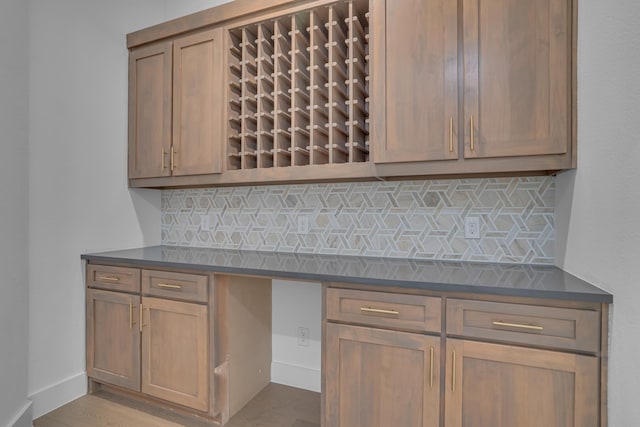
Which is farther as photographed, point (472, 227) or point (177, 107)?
point (177, 107)

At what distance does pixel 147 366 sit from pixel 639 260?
7.57 feet

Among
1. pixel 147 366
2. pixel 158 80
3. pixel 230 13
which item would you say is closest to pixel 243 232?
pixel 147 366

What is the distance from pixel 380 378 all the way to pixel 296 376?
1.06 m

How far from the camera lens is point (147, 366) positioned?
197 centimetres

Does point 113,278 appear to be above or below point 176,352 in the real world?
above

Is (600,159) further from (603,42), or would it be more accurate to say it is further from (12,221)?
(12,221)

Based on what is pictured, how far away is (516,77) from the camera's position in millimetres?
1451

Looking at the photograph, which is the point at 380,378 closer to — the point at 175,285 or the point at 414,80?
the point at 175,285

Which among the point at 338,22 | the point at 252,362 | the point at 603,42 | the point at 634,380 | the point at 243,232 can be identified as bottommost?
the point at 252,362

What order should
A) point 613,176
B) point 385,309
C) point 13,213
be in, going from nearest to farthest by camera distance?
1. point 613,176
2. point 385,309
3. point 13,213

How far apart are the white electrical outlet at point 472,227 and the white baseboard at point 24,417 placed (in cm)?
258

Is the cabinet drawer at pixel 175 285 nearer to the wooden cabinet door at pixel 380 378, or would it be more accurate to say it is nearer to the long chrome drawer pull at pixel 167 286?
the long chrome drawer pull at pixel 167 286

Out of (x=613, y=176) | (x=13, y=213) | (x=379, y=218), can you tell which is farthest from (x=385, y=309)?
(x=13, y=213)

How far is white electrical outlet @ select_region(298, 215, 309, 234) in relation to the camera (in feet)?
7.34
